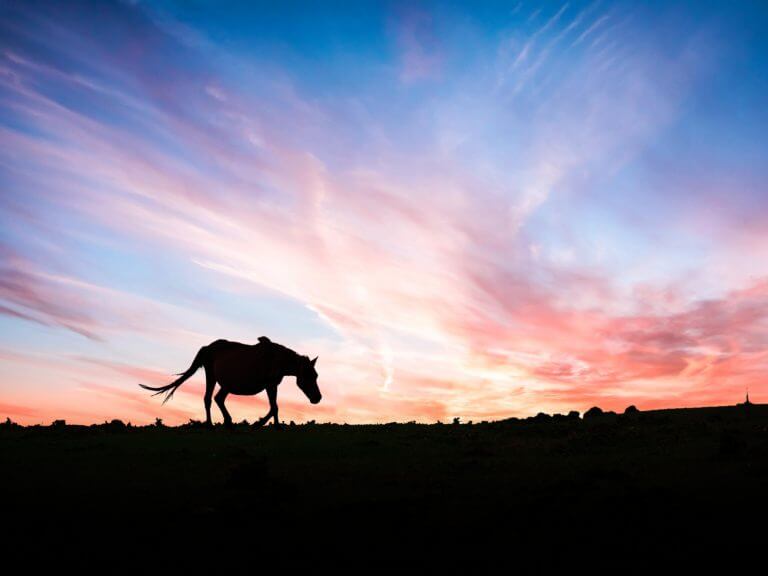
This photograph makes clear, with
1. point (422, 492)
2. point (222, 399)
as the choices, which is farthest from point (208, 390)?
point (422, 492)

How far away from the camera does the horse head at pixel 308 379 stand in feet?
107

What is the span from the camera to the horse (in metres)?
30.1

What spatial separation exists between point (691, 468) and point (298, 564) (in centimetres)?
1162

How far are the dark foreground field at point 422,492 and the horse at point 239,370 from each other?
6.15 meters

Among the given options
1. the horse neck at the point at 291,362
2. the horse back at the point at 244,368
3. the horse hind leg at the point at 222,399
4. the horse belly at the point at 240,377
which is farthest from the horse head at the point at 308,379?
the horse hind leg at the point at 222,399

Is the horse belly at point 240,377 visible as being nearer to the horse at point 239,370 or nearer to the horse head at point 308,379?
the horse at point 239,370

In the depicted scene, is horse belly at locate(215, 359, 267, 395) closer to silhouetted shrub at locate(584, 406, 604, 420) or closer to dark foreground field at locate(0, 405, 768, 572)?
dark foreground field at locate(0, 405, 768, 572)

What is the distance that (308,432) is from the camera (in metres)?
26.2

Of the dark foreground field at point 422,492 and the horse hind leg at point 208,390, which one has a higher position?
the horse hind leg at point 208,390

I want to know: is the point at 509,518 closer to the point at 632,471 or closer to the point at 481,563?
the point at 481,563

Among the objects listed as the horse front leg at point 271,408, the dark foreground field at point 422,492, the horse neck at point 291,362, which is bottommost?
the dark foreground field at point 422,492

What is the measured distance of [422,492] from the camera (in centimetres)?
1392

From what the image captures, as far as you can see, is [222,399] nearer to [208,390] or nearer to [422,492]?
[208,390]

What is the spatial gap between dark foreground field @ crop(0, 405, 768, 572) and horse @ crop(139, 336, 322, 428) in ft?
20.2
